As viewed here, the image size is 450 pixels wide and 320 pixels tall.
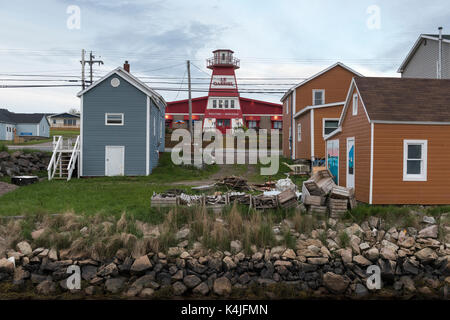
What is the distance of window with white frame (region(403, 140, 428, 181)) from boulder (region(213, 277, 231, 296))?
7.68 m

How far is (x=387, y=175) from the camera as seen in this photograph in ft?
45.7

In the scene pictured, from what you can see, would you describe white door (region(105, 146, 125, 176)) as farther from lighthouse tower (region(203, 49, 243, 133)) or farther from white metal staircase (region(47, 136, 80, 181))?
lighthouse tower (region(203, 49, 243, 133))

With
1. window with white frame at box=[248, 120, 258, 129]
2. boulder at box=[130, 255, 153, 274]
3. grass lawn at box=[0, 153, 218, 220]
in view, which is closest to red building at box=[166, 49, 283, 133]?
window with white frame at box=[248, 120, 258, 129]

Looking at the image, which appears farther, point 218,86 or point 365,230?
point 218,86

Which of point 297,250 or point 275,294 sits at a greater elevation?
point 297,250

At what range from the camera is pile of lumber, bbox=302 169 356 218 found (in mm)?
12844

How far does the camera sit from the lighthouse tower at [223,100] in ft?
150

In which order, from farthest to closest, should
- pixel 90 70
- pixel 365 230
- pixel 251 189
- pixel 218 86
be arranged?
pixel 218 86, pixel 90 70, pixel 251 189, pixel 365 230

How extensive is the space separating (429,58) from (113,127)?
816 inches

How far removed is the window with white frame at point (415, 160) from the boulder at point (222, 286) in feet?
25.2

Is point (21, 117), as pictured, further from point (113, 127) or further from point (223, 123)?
point (113, 127)

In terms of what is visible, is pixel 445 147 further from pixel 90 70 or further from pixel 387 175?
pixel 90 70
